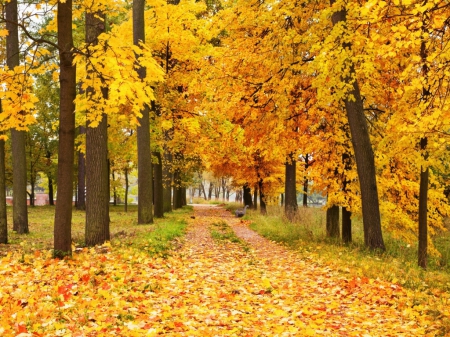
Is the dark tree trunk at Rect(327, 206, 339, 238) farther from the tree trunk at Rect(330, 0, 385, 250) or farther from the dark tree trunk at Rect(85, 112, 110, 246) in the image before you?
the dark tree trunk at Rect(85, 112, 110, 246)

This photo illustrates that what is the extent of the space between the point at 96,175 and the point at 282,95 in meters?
5.22

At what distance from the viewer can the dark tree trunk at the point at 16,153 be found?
11.3 meters

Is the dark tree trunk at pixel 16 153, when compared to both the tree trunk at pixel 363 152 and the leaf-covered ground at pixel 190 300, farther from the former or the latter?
the tree trunk at pixel 363 152

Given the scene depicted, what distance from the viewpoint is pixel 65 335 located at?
13.2 ft

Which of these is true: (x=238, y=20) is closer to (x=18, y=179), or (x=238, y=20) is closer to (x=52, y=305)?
(x=18, y=179)

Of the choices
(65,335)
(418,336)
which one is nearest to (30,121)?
(65,335)

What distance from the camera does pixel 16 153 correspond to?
39.4 feet

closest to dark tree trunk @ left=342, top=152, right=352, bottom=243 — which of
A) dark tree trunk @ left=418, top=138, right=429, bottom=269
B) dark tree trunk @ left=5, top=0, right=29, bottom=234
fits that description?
dark tree trunk @ left=418, top=138, right=429, bottom=269

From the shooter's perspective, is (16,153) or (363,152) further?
(16,153)

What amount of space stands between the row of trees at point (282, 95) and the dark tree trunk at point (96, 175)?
1.1 inches

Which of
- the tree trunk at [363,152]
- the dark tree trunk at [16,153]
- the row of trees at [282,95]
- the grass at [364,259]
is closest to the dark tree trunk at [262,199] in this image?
the row of trees at [282,95]

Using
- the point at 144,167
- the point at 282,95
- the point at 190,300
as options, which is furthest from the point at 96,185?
the point at 144,167

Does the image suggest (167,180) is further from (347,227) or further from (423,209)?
(423,209)

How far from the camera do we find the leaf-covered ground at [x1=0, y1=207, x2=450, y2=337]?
15.5 feet
